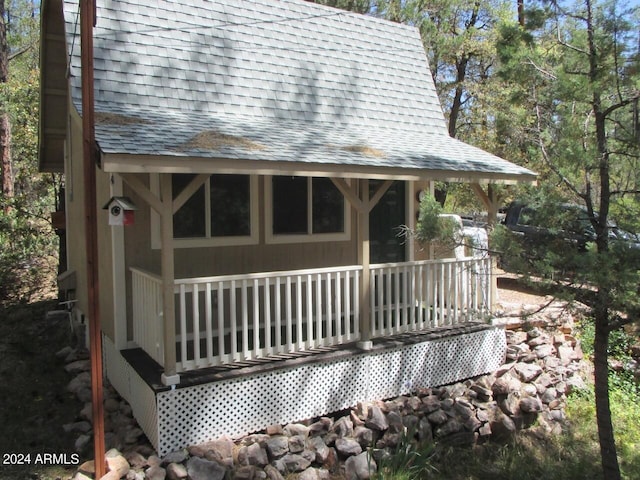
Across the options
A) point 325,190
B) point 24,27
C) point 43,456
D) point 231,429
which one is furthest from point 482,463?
point 24,27

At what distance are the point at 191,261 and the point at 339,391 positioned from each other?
8.02 ft

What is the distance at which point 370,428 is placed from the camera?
227 inches

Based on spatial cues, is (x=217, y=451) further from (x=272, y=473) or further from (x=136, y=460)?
(x=136, y=460)

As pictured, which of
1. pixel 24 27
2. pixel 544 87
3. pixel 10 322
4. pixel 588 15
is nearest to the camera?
pixel 588 15

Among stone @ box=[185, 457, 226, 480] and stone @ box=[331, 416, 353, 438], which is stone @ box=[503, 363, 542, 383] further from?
stone @ box=[185, 457, 226, 480]

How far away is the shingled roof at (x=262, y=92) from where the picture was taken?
5.34m

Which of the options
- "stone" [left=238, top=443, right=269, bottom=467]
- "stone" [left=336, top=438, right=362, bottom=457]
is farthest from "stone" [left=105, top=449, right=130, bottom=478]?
"stone" [left=336, top=438, right=362, bottom=457]

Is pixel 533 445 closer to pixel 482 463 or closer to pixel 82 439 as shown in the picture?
pixel 482 463

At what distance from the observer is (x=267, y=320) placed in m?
5.61

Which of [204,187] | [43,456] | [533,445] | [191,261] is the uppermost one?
[204,187]

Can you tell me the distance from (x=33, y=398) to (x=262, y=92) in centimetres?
505

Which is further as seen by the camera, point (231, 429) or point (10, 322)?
point (10, 322)

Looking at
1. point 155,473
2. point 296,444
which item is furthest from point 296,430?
point 155,473

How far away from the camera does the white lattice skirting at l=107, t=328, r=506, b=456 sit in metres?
4.97
